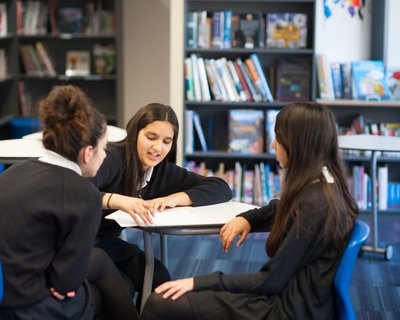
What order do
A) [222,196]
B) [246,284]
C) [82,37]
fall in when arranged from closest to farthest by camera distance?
[246,284]
[222,196]
[82,37]

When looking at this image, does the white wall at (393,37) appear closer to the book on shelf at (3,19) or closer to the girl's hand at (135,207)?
the book on shelf at (3,19)

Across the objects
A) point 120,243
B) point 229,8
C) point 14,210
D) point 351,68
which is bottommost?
point 120,243

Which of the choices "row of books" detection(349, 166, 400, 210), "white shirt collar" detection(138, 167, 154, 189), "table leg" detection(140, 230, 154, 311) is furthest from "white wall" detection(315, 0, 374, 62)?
"table leg" detection(140, 230, 154, 311)

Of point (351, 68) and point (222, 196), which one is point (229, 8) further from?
point (222, 196)

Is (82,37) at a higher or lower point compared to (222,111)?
higher

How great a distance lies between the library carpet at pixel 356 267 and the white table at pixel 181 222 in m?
1.15

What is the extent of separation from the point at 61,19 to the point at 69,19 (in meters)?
0.07

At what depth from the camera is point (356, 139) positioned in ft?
15.1

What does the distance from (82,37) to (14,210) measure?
461 centimetres

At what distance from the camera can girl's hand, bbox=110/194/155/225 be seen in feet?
8.48

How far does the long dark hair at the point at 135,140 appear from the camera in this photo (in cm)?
294

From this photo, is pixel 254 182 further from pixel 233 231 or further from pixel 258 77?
pixel 233 231

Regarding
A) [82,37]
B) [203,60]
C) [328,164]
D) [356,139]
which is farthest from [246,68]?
[328,164]

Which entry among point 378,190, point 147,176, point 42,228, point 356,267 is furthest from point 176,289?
point 378,190
